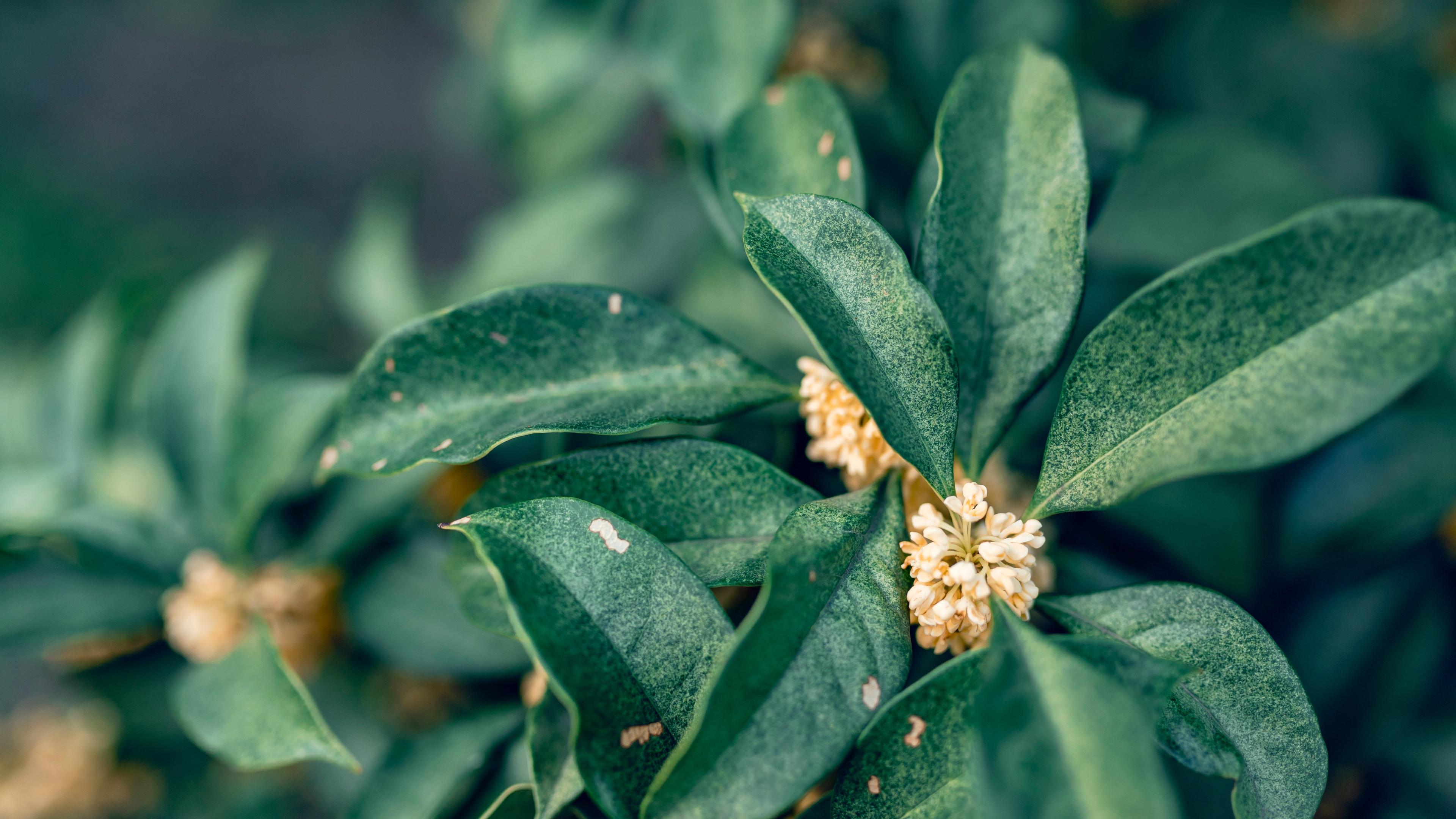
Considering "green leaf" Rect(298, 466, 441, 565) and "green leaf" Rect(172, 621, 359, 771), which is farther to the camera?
"green leaf" Rect(298, 466, 441, 565)

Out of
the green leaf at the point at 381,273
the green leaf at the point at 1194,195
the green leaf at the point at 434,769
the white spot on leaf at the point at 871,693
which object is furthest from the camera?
the green leaf at the point at 381,273

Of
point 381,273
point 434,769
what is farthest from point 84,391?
point 434,769

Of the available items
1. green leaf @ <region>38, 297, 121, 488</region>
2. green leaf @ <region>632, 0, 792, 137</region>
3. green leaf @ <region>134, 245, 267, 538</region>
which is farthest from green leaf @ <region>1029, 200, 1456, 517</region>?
green leaf @ <region>38, 297, 121, 488</region>

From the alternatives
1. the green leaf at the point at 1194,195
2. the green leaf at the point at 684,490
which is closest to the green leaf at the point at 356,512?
the green leaf at the point at 684,490

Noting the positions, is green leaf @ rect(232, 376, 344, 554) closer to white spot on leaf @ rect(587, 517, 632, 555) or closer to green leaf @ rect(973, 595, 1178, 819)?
white spot on leaf @ rect(587, 517, 632, 555)

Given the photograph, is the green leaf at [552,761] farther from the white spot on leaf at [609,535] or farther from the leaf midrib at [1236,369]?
the leaf midrib at [1236,369]

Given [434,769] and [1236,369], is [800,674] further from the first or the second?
[434,769]
